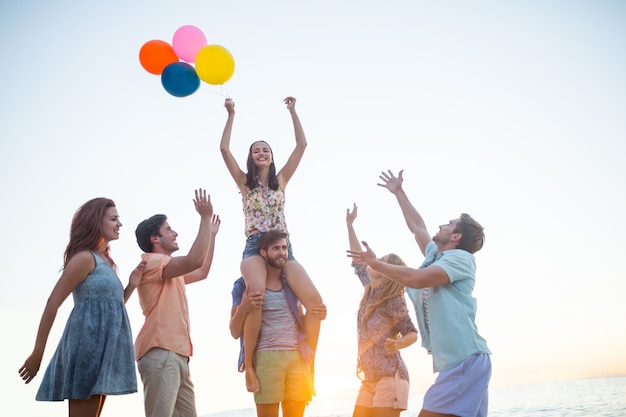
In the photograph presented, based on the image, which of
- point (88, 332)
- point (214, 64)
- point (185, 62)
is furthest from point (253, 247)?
point (185, 62)

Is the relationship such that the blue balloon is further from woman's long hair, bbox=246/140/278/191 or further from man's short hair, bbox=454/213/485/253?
man's short hair, bbox=454/213/485/253

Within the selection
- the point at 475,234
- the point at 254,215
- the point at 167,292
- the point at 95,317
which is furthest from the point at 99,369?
the point at 475,234

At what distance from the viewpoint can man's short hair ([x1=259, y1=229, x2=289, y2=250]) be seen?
16.0 ft

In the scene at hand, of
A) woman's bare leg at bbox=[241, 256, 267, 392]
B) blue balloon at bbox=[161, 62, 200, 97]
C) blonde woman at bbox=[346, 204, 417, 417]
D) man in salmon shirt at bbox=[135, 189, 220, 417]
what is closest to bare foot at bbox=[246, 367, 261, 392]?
woman's bare leg at bbox=[241, 256, 267, 392]

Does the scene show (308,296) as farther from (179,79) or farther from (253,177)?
(179,79)

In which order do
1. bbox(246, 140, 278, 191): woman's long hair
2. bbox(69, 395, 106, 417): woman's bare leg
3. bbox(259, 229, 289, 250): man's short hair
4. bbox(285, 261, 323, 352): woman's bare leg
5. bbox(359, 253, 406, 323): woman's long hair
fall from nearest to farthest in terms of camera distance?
bbox(69, 395, 106, 417): woman's bare leg, bbox(285, 261, 323, 352): woman's bare leg, bbox(259, 229, 289, 250): man's short hair, bbox(246, 140, 278, 191): woman's long hair, bbox(359, 253, 406, 323): woman's long hair

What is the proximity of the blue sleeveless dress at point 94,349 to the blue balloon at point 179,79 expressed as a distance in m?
2.33

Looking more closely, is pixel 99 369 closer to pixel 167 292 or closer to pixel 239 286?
pixel 167 292

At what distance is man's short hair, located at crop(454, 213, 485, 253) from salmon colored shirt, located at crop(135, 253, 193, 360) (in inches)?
88.1

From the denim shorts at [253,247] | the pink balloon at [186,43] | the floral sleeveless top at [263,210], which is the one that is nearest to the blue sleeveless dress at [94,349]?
the denim shorts at [253,247]

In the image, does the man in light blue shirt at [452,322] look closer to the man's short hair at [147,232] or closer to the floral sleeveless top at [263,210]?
the floral sleeveless top at [263,210]

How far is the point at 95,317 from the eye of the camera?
384cm

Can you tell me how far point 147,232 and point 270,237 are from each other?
1.05m

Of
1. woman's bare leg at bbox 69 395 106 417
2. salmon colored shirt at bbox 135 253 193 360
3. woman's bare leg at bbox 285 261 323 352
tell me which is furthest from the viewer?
woman's bare leg at bbox 285 261 323 352
